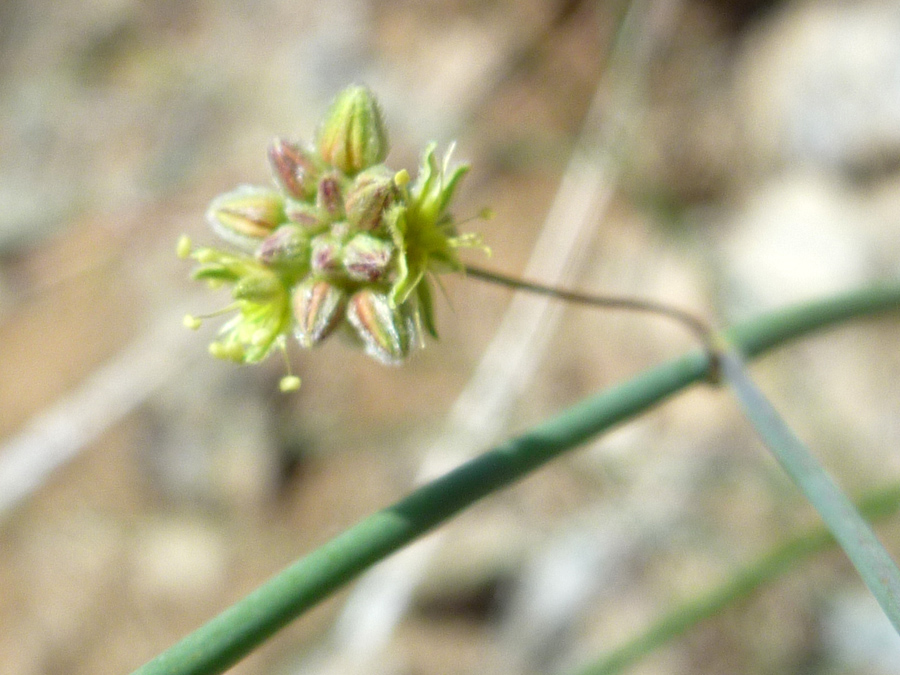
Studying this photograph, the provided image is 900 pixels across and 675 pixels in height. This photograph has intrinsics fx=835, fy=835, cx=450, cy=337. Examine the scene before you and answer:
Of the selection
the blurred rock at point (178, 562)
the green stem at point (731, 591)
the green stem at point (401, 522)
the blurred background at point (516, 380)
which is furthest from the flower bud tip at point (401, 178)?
the blurred rock at point (178, 562)

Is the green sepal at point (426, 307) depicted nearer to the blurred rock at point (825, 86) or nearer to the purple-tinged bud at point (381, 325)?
the purple-tinged bud at point (381, 325)

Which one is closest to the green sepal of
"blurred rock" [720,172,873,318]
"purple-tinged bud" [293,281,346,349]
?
"purple-tinged bud" [293,281,346,349]

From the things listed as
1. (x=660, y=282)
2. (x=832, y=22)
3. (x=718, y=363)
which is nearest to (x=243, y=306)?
(x=718, y=363)

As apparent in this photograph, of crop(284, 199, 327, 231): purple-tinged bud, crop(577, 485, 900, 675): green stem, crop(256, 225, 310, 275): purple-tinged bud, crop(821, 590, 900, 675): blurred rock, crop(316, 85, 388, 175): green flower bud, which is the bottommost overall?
crop(821, 590, 900, 675): blurred rock

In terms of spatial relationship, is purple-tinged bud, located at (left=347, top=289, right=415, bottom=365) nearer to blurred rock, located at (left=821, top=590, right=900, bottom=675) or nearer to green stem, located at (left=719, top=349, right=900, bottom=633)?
green stem, located at (left=719, top=349, right=900, bottom=633)

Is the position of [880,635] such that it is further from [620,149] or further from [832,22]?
[832,22]
